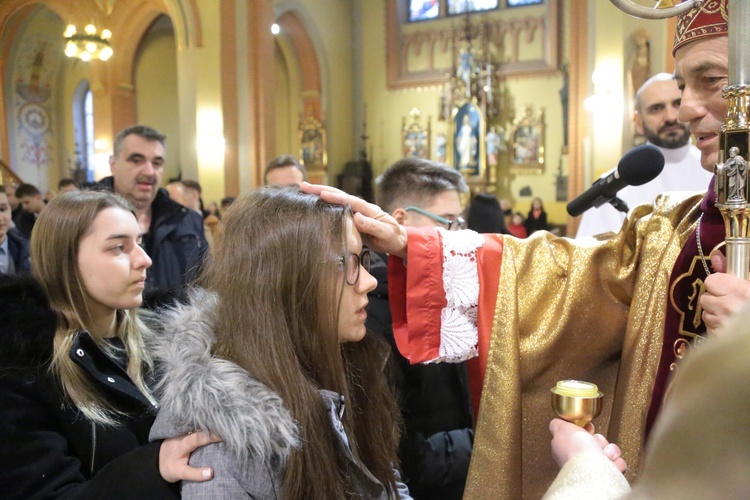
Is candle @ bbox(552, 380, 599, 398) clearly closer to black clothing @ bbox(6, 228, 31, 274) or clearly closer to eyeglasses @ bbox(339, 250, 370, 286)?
eyeglasses @ bbox(339, 250, 370, 286)

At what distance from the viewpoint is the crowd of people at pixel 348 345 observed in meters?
1.22

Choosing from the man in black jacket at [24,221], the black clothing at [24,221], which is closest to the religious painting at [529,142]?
the man in black jacket at [24,221]

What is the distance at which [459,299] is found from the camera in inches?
69.9

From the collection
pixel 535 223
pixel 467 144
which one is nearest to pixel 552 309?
pixel 535 223

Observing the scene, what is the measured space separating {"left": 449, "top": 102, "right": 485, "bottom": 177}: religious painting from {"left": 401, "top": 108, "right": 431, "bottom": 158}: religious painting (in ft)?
2.95

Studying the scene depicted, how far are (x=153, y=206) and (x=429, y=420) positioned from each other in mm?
2553

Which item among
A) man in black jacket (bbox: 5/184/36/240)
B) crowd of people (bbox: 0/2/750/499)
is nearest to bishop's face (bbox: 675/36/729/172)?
crowd of people (bbox: 0/2/750/499)

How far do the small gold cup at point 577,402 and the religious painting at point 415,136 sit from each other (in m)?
14.0

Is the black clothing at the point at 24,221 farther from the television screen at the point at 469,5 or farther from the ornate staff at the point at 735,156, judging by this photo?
the television screen at the point at 469,5

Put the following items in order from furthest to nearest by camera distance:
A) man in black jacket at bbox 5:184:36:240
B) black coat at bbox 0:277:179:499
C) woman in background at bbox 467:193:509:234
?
man in black jacket at bbox 5:184:36:240 < woman in background at bbox 467:193:509:234 < black coat at bbox 0:277:179:499

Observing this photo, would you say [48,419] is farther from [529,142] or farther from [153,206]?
[529,142]

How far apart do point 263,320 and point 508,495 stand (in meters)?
0.83

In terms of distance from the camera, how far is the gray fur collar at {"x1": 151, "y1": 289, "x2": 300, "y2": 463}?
45.5 inches

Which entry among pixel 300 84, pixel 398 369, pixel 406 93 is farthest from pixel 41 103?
pixel 398 369
